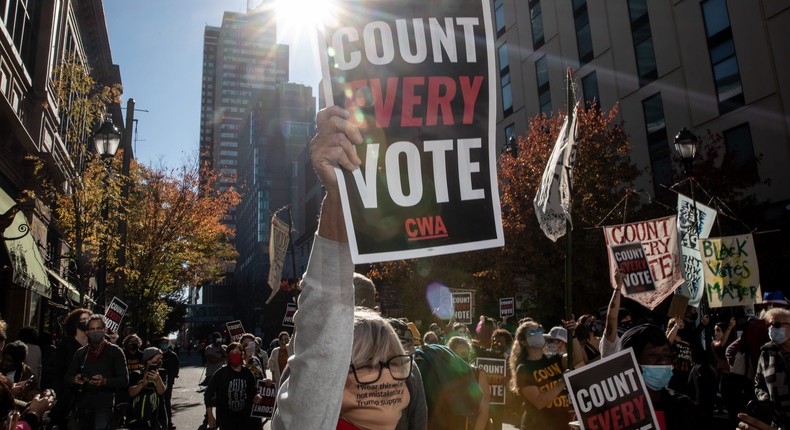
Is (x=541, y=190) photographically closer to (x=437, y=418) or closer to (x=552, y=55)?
(x=437, y=418)

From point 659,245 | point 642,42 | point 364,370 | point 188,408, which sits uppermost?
point 642,42

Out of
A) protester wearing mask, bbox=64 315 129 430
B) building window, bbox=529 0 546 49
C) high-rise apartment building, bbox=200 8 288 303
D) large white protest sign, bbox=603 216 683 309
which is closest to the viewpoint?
protester wearing mask, bbox=64 315 129 430

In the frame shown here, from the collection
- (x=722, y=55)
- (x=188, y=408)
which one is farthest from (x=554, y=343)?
(x=722, y=55)

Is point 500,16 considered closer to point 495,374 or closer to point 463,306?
point 463,306

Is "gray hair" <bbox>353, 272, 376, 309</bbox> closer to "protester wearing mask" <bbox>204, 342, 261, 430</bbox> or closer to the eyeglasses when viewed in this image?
the eyeglasses

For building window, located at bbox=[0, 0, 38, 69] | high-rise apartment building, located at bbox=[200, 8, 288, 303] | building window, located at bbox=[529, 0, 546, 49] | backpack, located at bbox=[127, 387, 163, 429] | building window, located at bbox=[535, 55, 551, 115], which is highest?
high-rise apartment building, located at bbox=[200, 8, 288, 303]

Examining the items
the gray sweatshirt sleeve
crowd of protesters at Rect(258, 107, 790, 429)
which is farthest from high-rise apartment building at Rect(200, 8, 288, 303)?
the gray sweatshirt sleeve

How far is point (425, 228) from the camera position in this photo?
6.79 ft

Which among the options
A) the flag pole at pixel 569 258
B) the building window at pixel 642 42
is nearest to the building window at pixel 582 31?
the building window at pixel 642 42

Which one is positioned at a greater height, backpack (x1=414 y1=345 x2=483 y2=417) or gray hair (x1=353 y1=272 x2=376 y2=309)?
gray hair (x1=353 y1=272 x2=376 y2=309)

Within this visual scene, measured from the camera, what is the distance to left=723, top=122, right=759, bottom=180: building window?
69.1 ft

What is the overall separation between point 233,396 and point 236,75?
188m

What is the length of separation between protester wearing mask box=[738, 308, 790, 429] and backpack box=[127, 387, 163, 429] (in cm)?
867

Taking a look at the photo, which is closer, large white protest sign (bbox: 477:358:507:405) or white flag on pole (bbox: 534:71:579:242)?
white flag on pole (bbox: 534:71:579:242)
